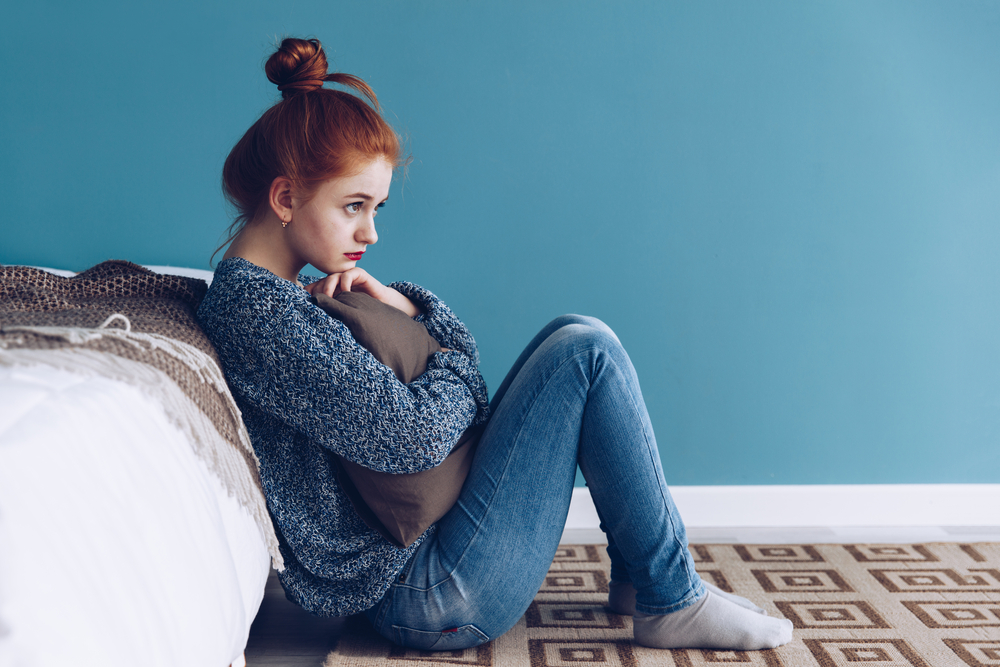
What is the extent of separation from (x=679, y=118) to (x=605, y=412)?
918 mm

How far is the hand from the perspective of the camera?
3.45ft

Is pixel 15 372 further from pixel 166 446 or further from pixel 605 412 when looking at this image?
pixel 605 412

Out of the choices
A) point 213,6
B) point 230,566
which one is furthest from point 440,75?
point 230,566

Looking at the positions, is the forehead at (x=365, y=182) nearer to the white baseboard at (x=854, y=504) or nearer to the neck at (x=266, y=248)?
the neck at (x=266, y=248)

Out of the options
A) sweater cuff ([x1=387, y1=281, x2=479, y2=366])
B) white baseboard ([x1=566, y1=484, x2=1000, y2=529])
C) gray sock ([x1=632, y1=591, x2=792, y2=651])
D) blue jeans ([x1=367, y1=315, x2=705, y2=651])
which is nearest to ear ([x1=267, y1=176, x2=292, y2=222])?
sweater cuff ([x1=387, y1=281, x2=479, y2=366])

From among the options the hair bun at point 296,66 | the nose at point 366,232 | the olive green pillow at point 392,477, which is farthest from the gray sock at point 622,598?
the hair bun at point 296,66

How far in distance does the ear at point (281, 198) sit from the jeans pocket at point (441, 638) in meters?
0.59

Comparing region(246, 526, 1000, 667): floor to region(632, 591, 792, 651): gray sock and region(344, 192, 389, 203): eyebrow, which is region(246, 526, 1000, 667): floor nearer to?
region(632, 591, 792, 651): gray sock

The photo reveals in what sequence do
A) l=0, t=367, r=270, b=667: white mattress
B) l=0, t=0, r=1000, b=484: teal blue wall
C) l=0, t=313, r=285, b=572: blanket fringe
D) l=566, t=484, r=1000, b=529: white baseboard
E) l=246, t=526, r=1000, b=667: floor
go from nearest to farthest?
1. l=0, t=367, r=270, b=667: white mattress
2. l=0, t=313, r=285, b=572: blanket fringe
3. l=246, t=526, r=1000, b=667: floor
4. l=0, t=0, r=1000, b=484: teal blue wall
5. l=566, t=484, r=1000, b=529: white baseboard

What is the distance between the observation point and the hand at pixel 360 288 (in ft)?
3.45

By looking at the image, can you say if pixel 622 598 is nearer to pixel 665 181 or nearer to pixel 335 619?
pixel 335 619

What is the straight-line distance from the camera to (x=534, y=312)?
1676 mm

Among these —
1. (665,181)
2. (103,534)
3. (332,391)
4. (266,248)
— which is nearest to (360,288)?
(266,248)

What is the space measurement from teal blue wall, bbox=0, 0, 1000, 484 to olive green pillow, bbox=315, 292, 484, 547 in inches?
27.2
